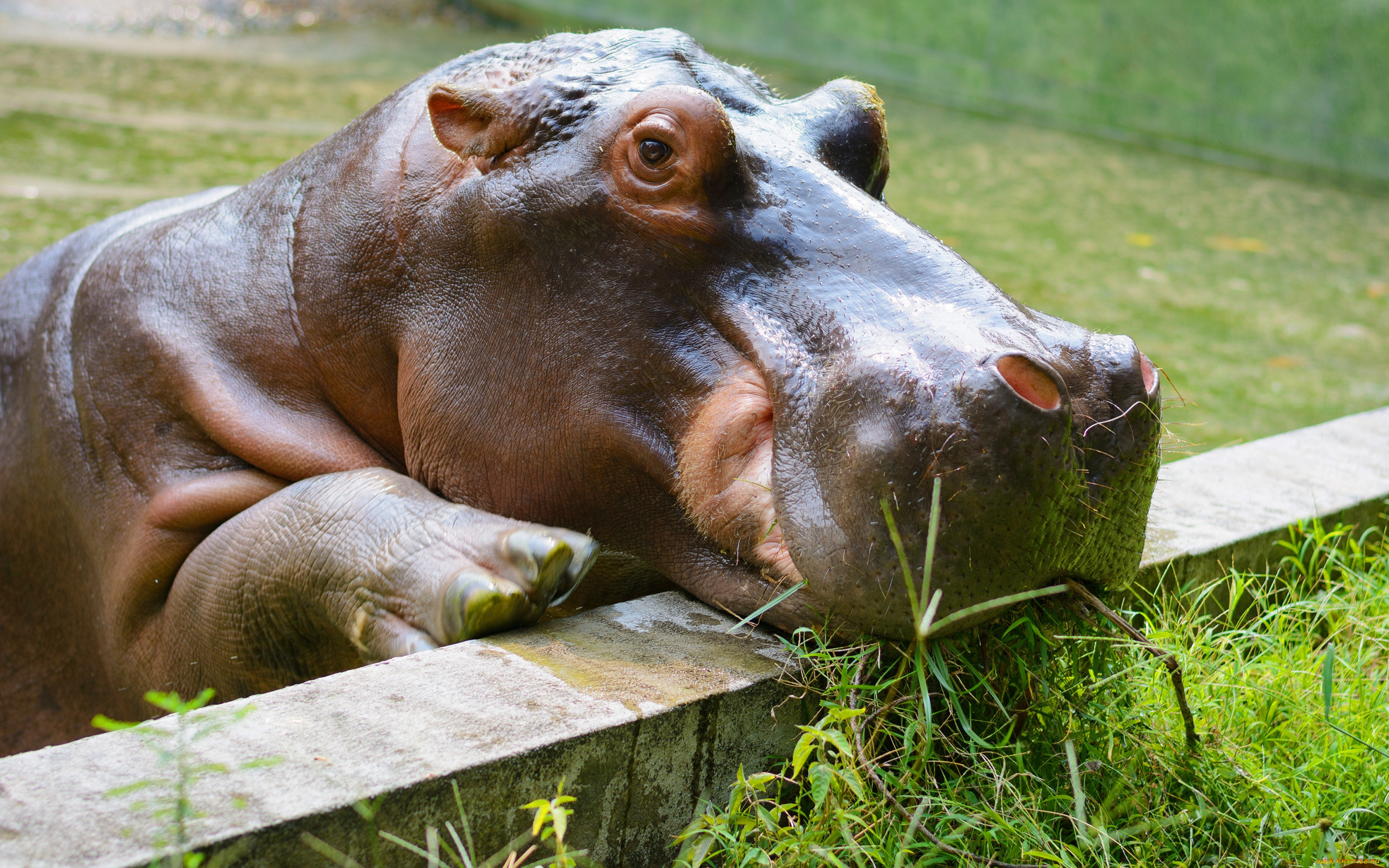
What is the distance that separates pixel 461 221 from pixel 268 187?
65 centimetres

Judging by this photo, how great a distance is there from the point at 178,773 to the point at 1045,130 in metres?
10.5

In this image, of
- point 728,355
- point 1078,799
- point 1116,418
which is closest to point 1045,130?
point 728,355

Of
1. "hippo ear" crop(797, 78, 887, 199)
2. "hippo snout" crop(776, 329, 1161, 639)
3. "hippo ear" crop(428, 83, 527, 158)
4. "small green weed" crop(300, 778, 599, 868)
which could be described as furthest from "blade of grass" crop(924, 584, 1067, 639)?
"hippo ear" crop(428, 83, 527, 158)

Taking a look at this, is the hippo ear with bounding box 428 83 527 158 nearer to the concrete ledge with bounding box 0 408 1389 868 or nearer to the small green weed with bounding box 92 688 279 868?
the concrete ledge with bounding box 0 408 1389 868

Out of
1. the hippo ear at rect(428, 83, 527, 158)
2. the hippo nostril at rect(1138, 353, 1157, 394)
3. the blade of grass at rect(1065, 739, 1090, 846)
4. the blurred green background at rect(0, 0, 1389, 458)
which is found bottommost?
the blurred green background at rect(0, 0, 1389, 458)

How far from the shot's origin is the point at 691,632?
2.19 metres

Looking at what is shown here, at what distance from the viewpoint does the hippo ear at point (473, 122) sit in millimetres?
2391

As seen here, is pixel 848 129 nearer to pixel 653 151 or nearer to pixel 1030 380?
pixel 653 151

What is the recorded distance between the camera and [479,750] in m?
1.74

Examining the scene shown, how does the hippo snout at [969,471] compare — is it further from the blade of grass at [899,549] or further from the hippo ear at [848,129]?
the hippo ear at [848,129]

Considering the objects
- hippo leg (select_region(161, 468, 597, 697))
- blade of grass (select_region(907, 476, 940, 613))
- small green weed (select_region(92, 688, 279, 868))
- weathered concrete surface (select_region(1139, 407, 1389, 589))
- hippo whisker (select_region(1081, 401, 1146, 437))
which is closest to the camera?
small green weed (select_region(92, 688, 279, 868))

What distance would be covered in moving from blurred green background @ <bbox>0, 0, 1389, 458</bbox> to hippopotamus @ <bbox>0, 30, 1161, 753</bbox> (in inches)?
88.7

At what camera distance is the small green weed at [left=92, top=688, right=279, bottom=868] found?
146cm

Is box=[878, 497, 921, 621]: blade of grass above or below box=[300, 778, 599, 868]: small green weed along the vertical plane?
→ above
